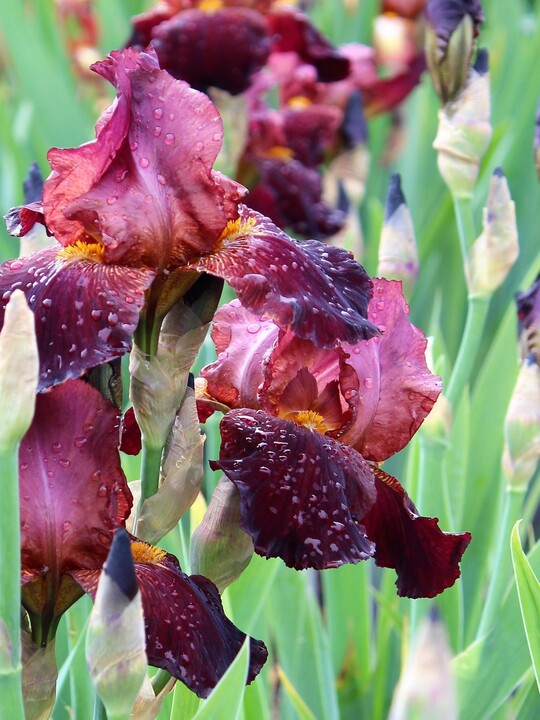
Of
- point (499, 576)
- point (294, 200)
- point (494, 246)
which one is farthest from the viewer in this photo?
point (294, 200)

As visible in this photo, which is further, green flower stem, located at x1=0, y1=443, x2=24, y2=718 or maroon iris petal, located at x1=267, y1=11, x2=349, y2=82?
maroon iris petal, located at x1=267, y1=11, x2=349, y2=82

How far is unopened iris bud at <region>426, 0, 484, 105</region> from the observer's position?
126 cm

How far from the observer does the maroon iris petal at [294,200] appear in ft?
6.24

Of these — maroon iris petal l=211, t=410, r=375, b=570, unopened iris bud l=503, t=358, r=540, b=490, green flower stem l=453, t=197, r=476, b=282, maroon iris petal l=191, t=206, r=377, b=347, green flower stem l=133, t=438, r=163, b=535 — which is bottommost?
unopened iris bud l=503, t=358, r=540, b=490

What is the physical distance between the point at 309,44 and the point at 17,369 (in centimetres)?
176

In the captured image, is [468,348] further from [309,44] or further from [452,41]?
[309,44]

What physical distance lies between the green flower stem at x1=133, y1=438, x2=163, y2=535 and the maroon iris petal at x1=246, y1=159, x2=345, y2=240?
1237 millimetres

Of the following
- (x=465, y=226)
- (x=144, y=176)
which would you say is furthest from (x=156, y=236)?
(x=465, y=226)

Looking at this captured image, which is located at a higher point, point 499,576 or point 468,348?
point 468,348

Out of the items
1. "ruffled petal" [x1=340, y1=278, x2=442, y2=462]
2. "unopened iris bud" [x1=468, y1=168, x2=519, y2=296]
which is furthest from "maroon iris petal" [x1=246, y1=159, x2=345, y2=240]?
"ruffled petal" [x1=340, y1=278, x2=442, y2=462]

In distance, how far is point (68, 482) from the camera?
64cm

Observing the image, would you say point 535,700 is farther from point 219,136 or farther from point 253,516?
point 219,136

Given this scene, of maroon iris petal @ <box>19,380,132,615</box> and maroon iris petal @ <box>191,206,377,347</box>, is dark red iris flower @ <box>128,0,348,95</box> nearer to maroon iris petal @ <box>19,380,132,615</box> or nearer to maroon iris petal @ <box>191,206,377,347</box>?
maroon iris petal @ <box>191,206,377,347</box>

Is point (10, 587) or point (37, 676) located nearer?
point (10, 587)
